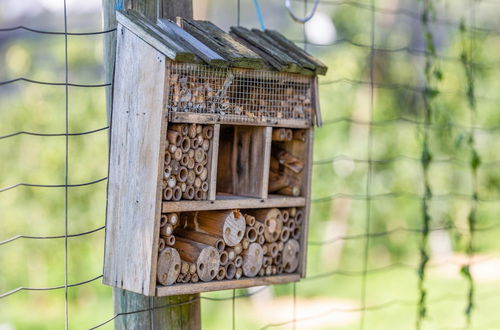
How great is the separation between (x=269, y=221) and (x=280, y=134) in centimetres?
29

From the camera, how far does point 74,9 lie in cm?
783

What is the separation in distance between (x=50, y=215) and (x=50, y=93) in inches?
44.9

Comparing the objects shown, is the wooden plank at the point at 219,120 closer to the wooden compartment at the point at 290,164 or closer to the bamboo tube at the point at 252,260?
the wooden compartment at the point at 290,164

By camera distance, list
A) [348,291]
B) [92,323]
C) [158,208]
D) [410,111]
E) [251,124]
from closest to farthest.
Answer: [158,208]
[251,124]
[92,323]
[348,291]
[410,111]

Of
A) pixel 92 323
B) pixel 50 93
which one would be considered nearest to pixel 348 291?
pixel 92 323

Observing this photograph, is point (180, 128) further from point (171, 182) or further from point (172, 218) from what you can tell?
point (172, 218)

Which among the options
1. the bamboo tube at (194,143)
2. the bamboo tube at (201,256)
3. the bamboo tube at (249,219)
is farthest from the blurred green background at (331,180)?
the bamboo tube at (194,143)

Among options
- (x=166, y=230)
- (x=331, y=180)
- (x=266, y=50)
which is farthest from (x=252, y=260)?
(x=331, y=180)

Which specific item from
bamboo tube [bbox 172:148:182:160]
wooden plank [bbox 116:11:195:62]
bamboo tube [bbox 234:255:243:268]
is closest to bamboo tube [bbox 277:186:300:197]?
bamboo tube [bbox 234:255:243:268]

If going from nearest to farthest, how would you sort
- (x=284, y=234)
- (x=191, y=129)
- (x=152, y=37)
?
1. (x=152, y=37)
2. (x=191, y=129)
3. (x=284, y=234)

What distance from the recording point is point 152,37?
2170 millimetres

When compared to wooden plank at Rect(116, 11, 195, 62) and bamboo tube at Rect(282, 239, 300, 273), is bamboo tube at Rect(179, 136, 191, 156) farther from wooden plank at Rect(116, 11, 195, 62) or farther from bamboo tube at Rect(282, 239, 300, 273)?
bamboo tube at Rect(282, 239, 300, 273)

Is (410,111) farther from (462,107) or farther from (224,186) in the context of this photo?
(224,186)

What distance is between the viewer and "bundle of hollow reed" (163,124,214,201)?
7.30 feet
